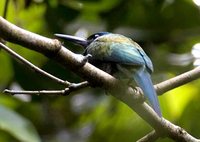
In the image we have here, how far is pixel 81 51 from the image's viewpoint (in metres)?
3.18

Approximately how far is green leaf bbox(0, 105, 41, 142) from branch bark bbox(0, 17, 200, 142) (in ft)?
2.97

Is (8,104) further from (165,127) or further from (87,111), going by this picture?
(165,127)

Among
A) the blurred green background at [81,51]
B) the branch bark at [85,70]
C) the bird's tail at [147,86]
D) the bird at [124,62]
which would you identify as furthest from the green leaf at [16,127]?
the branch bark at [85,70]

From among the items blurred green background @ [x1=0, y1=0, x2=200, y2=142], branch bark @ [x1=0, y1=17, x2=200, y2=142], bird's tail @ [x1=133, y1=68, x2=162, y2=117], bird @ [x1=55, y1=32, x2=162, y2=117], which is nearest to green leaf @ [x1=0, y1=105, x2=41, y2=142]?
blurred green background @ [x1=0, y1=0, x2=200, y2=142]

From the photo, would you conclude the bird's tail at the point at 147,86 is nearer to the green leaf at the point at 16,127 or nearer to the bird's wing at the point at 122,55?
the bird's wing at the point at 122,55

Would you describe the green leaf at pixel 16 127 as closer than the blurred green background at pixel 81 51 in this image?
Yes

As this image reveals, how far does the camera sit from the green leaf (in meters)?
2.57

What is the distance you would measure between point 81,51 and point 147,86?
4.66 ft

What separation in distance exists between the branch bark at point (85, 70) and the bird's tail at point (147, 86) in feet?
0.10

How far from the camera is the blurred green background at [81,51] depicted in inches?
119

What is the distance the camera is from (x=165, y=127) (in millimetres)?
1722

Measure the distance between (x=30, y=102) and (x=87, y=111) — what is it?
32cm

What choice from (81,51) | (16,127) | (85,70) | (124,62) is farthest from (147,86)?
(81,51)

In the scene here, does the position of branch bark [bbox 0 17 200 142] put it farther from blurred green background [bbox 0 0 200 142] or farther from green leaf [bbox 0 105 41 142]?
blurred green background [bbox 0 0 200 142]
